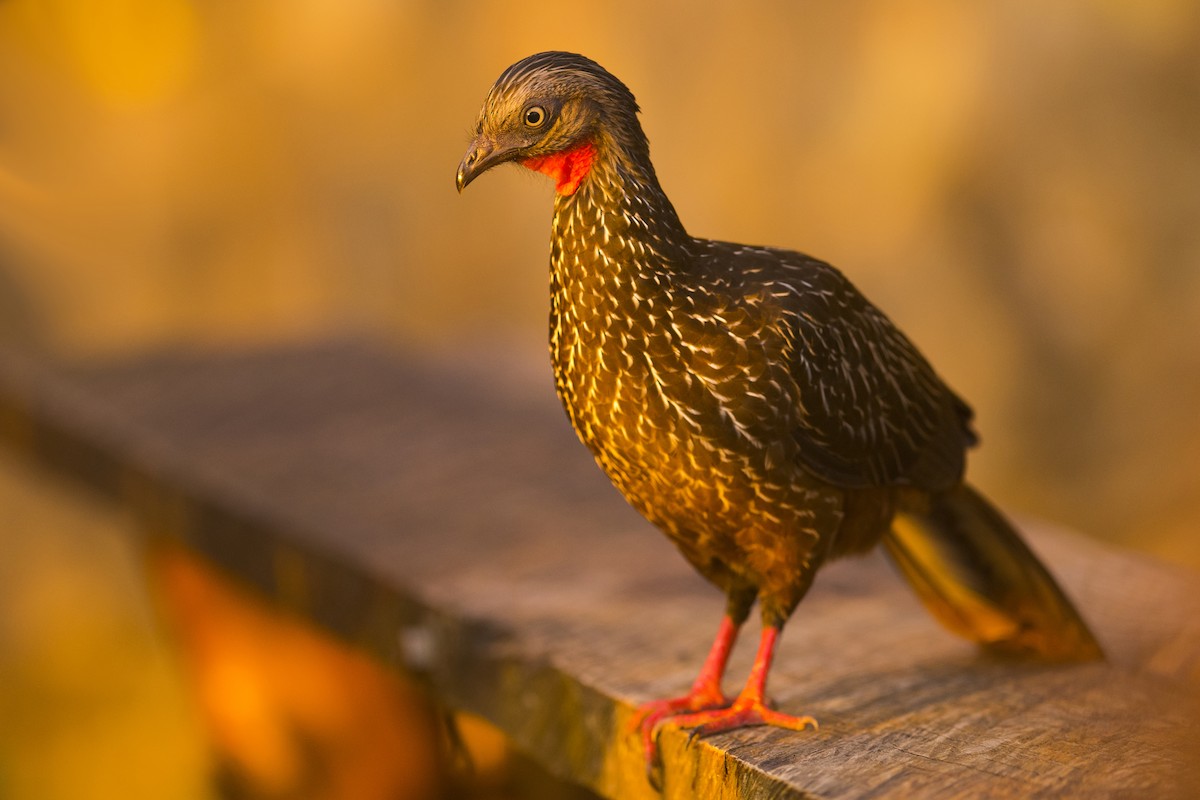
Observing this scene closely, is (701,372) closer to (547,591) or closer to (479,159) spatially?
(479,159)

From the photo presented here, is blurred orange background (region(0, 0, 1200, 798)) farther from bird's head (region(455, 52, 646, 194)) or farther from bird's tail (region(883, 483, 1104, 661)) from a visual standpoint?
bird's head (region(455, 52, 646, 194))

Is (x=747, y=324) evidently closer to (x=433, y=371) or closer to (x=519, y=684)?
(x=519, y=684)

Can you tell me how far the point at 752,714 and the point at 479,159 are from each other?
3.22ft

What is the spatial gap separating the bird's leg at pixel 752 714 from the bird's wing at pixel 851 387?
31 centimetres

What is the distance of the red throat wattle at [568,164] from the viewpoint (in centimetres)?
204

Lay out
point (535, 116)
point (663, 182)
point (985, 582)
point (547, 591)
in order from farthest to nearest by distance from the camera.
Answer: point (663, 182) < point (547, 591) < point (985, 582) < point (535, 116)

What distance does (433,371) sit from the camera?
5109 mm

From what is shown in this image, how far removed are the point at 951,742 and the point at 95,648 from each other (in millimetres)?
6079

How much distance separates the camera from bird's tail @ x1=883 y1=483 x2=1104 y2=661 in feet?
8.31

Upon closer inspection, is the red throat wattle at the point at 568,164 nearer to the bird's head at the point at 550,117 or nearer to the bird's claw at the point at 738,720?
the bird's head at the point at 550,117

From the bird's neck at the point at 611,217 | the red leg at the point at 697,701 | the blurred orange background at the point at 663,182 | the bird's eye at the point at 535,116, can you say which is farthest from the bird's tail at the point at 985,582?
the blurred orange background at the point at 663,182

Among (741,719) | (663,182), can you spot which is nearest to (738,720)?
(741,719)

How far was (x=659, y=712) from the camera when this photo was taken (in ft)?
7.27

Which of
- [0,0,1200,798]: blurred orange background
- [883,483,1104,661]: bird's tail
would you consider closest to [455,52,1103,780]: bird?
[883,483,1104,661]: bird's tail
